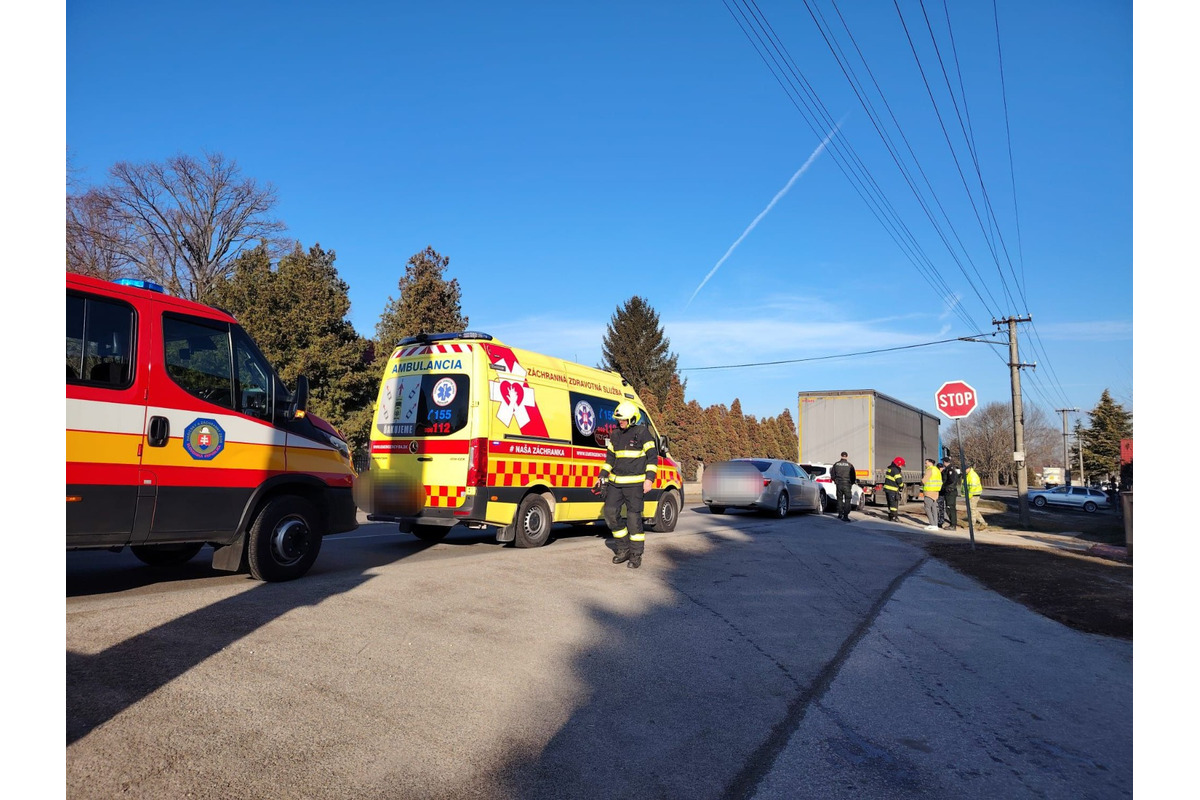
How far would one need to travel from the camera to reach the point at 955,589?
9.12 m

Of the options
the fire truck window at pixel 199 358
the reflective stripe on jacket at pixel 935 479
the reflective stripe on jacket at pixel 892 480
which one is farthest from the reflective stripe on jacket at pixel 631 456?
the reflective stripe on jacket at pixel 892 480

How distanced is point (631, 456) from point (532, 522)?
1.91 metres

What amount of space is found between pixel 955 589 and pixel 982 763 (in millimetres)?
5759

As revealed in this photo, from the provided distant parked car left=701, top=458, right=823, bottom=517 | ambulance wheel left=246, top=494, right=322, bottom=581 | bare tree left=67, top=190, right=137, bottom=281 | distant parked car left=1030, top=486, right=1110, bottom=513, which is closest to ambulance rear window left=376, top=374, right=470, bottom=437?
ambulance wheel left=246, top=494, right=322, bottom=581

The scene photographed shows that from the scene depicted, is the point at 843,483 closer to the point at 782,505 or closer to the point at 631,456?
the point at 782,505

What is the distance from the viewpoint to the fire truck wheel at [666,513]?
1284cm

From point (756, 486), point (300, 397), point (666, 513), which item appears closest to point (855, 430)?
point (756, 486)

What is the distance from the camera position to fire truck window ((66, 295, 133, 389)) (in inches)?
201

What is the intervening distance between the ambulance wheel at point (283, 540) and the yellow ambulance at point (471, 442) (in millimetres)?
2282

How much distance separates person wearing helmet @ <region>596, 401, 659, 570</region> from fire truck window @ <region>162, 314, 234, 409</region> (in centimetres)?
421

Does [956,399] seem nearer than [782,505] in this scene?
Yes

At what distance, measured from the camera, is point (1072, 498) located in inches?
1731
